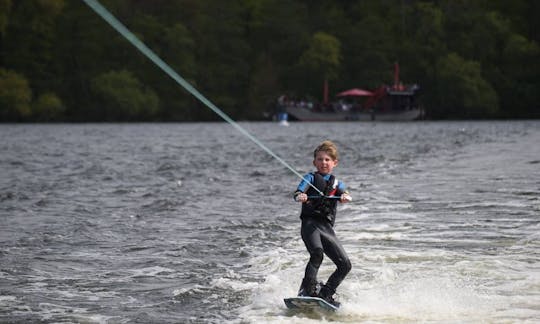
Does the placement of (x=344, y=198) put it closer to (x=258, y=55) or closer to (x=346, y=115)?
(x=346, y=115)

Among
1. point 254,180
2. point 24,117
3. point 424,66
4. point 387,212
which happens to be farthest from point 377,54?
point 387,212

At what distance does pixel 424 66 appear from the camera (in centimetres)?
12438

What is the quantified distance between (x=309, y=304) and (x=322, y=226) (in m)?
0.91

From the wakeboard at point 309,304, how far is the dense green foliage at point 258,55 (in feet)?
316

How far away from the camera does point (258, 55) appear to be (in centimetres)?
13162

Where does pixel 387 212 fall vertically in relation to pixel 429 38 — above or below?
below

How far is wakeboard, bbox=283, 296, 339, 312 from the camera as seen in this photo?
33.9 feet

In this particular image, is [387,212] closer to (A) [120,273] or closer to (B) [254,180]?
(A) [120,273]

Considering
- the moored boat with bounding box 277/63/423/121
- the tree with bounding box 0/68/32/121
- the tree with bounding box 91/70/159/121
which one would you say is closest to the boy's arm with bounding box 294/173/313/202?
the tree with bounding box 0/68/32/121

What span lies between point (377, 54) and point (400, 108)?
1280 centimetres

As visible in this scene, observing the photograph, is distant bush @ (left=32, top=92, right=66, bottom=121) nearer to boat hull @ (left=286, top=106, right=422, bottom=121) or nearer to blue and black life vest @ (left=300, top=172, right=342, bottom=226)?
boat hull @ (left=286, top=106, right=422, bottom=121)

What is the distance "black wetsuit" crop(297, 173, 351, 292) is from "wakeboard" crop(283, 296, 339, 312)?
225 millimetres

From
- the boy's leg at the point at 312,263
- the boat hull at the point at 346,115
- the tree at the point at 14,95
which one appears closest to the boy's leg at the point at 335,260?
the boy's leg at the point at 312,263

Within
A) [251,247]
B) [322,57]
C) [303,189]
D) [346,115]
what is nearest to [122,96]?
[346,115]
